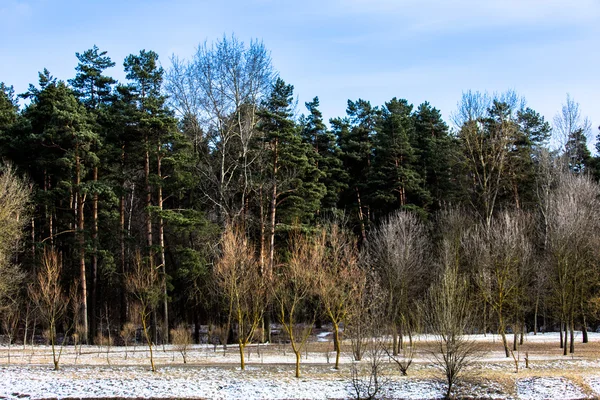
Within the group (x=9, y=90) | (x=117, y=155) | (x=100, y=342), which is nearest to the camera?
(x=100, y=342)

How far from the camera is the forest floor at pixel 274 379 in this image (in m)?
17.7

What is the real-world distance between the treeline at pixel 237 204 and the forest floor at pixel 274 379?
12.7 ft

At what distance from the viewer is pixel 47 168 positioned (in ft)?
111

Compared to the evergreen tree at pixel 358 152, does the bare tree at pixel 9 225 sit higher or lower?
lower

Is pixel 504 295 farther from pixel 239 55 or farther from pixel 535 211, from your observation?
pixel 239 55

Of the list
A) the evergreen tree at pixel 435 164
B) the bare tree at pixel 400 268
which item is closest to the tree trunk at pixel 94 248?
the bare tree at pixel 400 268

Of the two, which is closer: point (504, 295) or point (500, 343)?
point (504, 295)

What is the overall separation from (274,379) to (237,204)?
58.5 ft

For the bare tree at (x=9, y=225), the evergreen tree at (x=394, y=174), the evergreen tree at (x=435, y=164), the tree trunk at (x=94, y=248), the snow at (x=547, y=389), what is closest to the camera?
the snow at (x=547, y=389)

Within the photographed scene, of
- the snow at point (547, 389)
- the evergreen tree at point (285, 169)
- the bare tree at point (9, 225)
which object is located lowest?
the snow at point (547, 389)

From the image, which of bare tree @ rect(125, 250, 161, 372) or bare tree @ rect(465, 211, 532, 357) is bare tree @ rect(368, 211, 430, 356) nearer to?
bare tree @ rect(465, 211, 532, 357)

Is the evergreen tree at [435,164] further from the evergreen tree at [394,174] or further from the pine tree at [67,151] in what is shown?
the pine tree at [67,151]

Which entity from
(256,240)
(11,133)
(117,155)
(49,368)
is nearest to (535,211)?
(256,240)

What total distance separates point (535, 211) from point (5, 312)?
36182 millimetres
